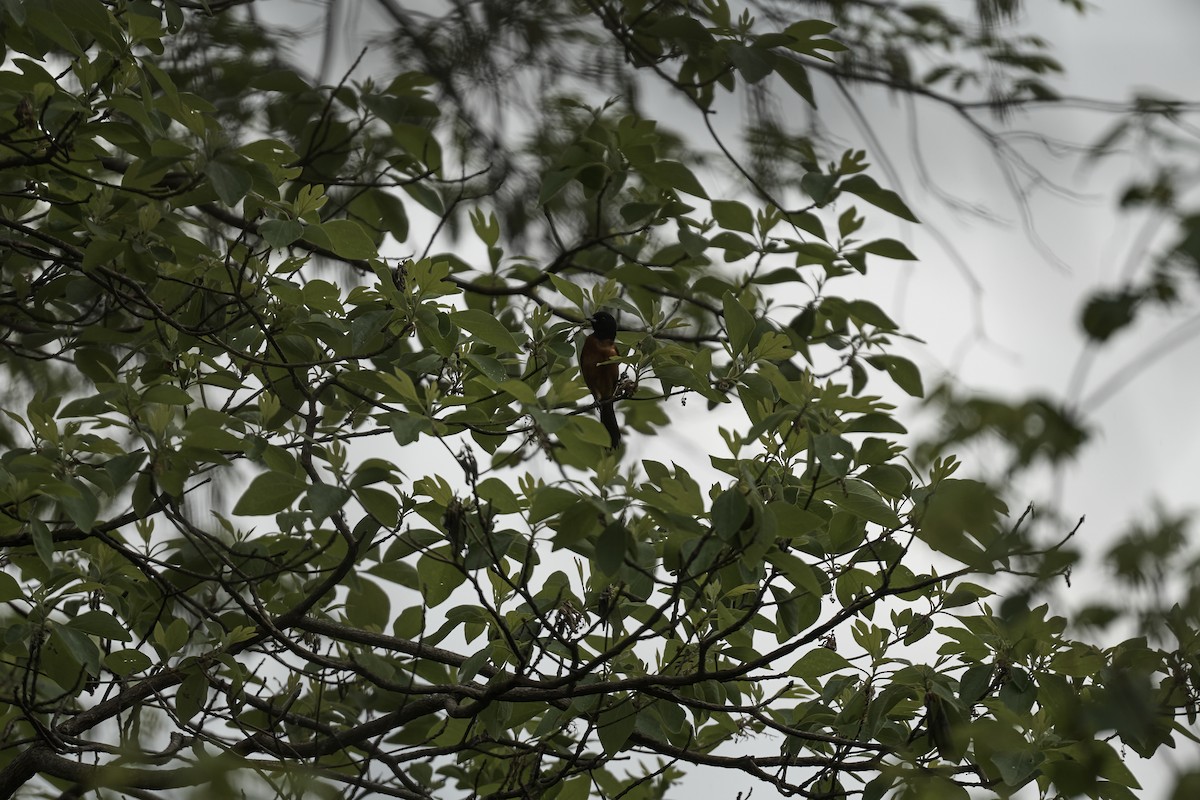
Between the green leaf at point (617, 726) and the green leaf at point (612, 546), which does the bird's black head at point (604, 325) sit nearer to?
the green leaf at point (617, 726)

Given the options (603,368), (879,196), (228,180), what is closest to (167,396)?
(228,180)

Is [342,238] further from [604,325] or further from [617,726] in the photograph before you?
[617,726]

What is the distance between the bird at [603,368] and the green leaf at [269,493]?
981mm

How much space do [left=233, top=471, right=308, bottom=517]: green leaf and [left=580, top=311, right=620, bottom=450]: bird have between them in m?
0.98

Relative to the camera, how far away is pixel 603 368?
343cm

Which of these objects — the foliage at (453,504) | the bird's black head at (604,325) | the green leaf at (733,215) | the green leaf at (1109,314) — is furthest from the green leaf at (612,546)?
the green leaf at (733,215)

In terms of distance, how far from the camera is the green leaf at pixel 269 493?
1.73 metres

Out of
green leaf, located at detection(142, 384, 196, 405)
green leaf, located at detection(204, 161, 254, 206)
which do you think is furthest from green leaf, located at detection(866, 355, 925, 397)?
green leaf, located at detection(142, 384, 196, 405)

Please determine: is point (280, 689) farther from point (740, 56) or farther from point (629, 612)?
point (740, 56)

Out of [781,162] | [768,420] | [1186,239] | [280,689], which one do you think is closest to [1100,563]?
[1186,239]

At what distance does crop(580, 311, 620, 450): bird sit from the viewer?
2.74 m

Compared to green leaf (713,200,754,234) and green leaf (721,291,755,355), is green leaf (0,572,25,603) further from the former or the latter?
green leaf (713,200,754,234)

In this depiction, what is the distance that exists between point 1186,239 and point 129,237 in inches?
79.6

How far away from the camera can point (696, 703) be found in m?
1.84
